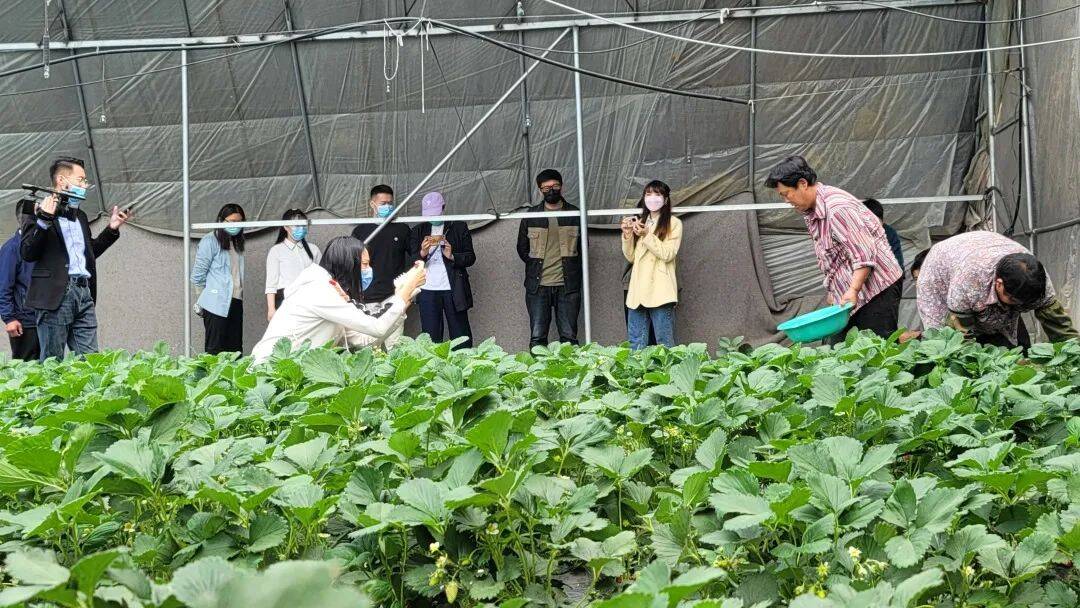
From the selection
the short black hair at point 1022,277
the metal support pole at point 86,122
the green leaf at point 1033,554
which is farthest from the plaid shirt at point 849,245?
the metal support pole at point 86,122

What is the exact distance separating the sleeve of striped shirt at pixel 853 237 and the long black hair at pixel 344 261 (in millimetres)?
2452

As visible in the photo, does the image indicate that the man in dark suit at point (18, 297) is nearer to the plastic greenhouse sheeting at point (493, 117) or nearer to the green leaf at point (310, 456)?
the plastic greenhouse sheeting at point (493, 117)

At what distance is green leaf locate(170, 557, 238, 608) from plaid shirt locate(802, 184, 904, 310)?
5.12m

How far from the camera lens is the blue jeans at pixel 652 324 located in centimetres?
897

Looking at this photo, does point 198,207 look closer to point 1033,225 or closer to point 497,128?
point 497,128

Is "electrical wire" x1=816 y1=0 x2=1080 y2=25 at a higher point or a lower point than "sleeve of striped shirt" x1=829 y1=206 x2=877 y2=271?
higher

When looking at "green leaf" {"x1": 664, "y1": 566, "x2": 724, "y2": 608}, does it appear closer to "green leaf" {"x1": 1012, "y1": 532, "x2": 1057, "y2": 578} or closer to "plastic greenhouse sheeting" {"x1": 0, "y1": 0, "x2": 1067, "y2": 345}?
"green leaf" {"x1": 1012, "y1": 532, "x2": 1057, "y2": 578}

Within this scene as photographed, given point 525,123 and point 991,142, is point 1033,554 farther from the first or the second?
point 525,123

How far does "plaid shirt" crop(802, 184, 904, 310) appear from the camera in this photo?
5.78 m

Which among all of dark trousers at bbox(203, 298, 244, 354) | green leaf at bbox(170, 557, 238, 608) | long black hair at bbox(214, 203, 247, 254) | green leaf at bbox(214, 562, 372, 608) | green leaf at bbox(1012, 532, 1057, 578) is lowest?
dark trousers at bbox(203, 298, 244, 354)

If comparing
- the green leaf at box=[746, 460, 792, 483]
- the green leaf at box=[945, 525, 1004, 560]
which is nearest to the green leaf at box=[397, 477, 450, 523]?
the green leaf at box=[746, 460, 792, 483]

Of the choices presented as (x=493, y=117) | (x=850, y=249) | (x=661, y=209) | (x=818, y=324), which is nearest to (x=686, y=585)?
(x=818, y=324)

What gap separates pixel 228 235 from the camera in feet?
32.3

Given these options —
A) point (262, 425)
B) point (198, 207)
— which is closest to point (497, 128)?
point (198, 207)
